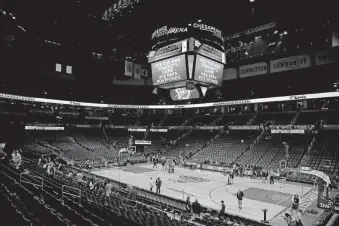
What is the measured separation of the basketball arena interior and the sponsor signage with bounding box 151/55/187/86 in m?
0.06

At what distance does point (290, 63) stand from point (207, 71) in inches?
836

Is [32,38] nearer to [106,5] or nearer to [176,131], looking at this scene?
[106,5]

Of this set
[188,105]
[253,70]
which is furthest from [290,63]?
[188,105]

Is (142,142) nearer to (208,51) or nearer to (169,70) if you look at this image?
(169,70)

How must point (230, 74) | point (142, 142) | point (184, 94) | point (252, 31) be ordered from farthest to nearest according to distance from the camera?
1. point (142, 142)
2. point (230, 74)
3. point (252, 31)
4. point (184, 94)

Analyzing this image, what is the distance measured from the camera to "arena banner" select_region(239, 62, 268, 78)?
29.9m

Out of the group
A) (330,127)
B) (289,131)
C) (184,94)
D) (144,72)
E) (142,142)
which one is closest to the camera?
(184,94)

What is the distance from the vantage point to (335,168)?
21938 mm

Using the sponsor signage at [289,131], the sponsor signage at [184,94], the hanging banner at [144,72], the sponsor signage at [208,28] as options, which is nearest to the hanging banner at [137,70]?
the hanging banner at [144,72]

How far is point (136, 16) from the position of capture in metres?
16.3

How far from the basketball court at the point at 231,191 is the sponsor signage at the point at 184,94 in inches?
282

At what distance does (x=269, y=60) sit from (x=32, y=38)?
25.4 meters

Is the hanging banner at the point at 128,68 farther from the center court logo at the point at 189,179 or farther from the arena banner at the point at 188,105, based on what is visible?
the arena banner at the point at 188,105

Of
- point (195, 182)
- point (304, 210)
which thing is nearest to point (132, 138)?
point (195, 182)
